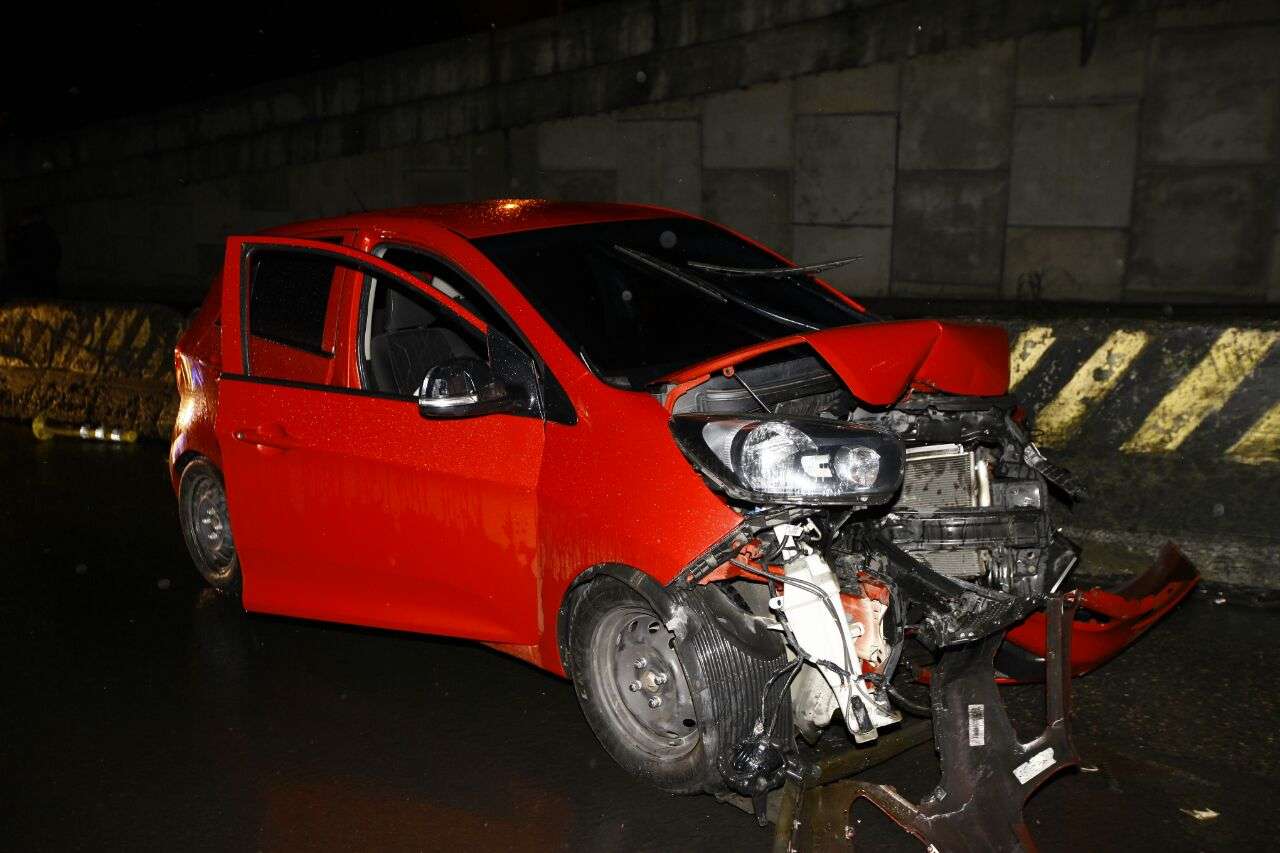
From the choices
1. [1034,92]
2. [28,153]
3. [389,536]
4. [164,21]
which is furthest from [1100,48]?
[28,153]

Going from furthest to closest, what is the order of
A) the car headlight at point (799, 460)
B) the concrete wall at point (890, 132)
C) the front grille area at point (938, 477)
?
the concrete wall at point (890, 132), the front grille area at point (938, 477), the car headlight at point (799, 460)

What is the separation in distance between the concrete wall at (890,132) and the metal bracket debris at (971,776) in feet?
27.9

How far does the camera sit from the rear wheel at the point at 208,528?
255 inches

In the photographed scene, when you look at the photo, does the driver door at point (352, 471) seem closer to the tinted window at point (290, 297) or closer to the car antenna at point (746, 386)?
the tinted window at point (290, 297)

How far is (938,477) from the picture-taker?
4500 mm

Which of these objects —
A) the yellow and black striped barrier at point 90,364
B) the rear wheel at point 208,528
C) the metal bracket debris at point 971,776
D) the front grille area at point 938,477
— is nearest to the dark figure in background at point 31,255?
the yellow and black striped barrier at point 90,364

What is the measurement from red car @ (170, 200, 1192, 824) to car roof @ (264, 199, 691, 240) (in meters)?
0.03

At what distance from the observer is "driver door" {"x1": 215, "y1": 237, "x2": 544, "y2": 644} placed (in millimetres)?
4566

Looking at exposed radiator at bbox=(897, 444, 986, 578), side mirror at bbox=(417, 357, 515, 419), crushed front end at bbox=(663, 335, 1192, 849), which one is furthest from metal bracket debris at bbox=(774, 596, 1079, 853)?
side mirror at bbox=(417, 357, 515, 419)

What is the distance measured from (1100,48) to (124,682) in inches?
387

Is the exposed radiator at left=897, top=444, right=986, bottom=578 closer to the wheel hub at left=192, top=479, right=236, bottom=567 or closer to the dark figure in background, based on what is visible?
the wheel hub at left=192, top=479, right=236, bottom=567

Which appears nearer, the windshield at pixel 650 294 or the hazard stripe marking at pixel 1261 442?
the windshield at pixel 650 294

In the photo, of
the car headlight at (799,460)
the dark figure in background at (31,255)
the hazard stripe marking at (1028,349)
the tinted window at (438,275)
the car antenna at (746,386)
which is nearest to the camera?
the car headlight at (799,460)

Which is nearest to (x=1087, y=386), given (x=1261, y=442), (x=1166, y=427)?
(x=1166, y=427)
